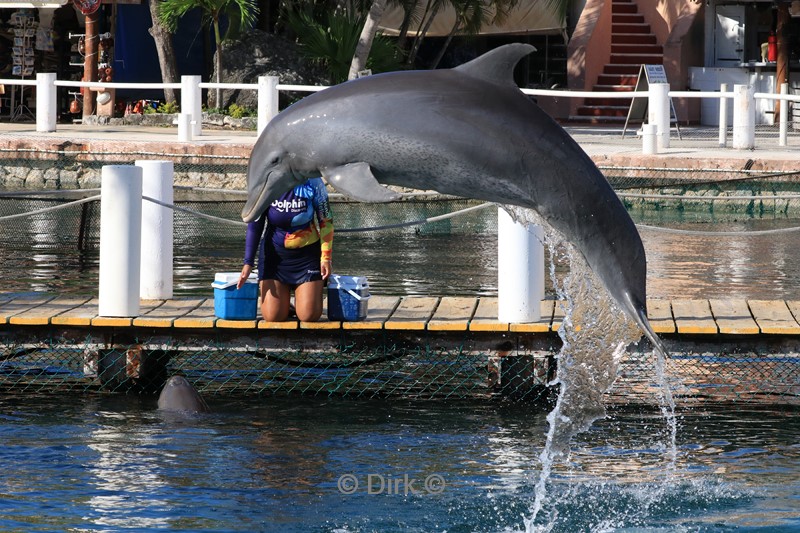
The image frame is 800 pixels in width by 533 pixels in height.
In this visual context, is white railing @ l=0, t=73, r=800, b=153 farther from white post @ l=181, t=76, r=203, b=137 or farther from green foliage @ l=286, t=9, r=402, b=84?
green foliage @ l=286, t=9, r=402, b=84

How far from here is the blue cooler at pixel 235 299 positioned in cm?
987

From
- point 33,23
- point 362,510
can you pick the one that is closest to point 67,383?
point 362,510

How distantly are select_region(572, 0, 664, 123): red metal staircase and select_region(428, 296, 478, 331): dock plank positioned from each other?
52.1 ft

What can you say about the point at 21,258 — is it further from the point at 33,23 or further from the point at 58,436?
the point at 33,23

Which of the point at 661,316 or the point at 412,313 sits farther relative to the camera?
the point at 412,313

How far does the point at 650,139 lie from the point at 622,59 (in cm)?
851

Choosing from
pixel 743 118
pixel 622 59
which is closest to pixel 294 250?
pixel 743 118

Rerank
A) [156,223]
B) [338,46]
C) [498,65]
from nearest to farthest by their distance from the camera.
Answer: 1. [498,65]
2. [156,223]
3. [338,46]

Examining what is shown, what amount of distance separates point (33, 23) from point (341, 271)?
45.4ft

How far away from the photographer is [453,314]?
10.2 metres

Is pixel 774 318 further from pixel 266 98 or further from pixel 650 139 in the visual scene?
pixel 266 98

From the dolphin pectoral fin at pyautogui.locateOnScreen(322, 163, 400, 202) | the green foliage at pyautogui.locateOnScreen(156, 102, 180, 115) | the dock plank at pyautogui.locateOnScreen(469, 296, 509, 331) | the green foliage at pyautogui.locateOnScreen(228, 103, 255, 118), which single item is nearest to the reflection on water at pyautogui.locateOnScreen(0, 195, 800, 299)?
the dock plank at pyautogui.locateOnScreen(469, 296, 509, 331)

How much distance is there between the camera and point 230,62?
83.4 ft

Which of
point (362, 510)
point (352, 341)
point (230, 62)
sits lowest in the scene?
point (362, 510)
